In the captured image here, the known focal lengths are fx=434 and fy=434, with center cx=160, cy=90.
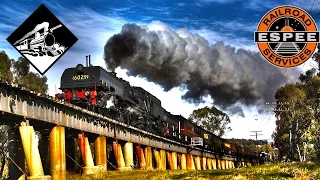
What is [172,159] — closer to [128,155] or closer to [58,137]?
[128,155]

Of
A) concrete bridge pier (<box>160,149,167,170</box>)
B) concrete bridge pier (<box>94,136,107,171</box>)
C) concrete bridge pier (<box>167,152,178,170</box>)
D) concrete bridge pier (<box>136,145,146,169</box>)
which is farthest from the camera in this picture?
concrete bridge pier (<box>167,152,178,170</box>)

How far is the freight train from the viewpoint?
37269mm

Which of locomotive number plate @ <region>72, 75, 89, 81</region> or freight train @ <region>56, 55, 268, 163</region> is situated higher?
locomotive number plate @ <region>72, 75, 89, 81</region>

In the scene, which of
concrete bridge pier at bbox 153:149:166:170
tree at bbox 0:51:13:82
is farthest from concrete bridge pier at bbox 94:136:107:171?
tree at bbox 0:51:13:82

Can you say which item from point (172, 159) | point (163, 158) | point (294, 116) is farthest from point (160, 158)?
point (294, 116)

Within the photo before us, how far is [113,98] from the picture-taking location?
39.8 m

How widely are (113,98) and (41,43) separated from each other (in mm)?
15546

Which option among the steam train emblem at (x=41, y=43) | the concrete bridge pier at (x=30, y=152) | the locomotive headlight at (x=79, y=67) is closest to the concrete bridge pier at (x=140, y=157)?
the locomotive headlight at (x=79, y=67)

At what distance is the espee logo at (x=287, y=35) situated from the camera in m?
18.3

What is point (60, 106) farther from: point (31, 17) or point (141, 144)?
point (141, 144)

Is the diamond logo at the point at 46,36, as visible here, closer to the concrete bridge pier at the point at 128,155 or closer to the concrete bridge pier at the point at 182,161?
A: the concrete bridge pier at the point at 128,155

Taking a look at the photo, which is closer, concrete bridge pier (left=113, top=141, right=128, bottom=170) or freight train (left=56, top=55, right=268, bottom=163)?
freight train (left=56, top=55, right=268, bottom=163)

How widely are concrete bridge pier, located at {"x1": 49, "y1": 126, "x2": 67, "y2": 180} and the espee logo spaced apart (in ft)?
50.2

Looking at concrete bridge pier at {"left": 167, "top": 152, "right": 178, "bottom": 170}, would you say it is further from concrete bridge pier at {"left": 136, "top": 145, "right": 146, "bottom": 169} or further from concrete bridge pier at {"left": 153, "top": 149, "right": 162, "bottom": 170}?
concrete bridge pier at {"left": 136, "top": 145, "right": 146, "bottom": 169}
